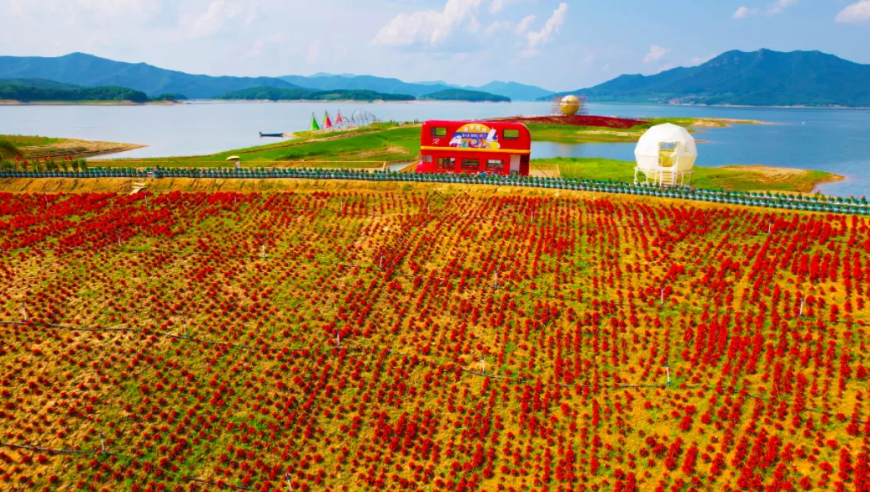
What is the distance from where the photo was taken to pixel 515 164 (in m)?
47.5

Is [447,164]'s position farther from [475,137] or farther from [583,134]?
[583,134]

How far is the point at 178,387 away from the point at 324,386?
19.1 ft

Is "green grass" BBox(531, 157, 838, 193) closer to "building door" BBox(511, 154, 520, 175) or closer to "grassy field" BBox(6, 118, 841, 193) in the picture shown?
"grassy field" BBox(6, 118, 841, 193)

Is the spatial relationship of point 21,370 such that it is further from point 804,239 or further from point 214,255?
point 804,239

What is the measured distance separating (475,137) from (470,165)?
2752 mm

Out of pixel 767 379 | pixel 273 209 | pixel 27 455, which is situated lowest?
pixel 27 455

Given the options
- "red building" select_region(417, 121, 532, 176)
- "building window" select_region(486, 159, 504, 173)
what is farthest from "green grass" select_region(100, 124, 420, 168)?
"building window" select_region(486, 159, 504, 173)

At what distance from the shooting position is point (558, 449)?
1814cm

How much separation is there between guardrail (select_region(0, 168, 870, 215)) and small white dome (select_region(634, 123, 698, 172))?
2785 mm

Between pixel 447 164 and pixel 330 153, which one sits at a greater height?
pixel 447 164

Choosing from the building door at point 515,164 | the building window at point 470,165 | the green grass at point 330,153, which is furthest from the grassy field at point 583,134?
the building window at point 470,165

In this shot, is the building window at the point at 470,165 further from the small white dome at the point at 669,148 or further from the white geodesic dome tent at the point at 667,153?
the small white dome at the point at 669,148

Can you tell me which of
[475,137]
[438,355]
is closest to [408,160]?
[475,137]

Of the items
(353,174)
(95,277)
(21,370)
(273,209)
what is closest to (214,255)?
(95,277)
